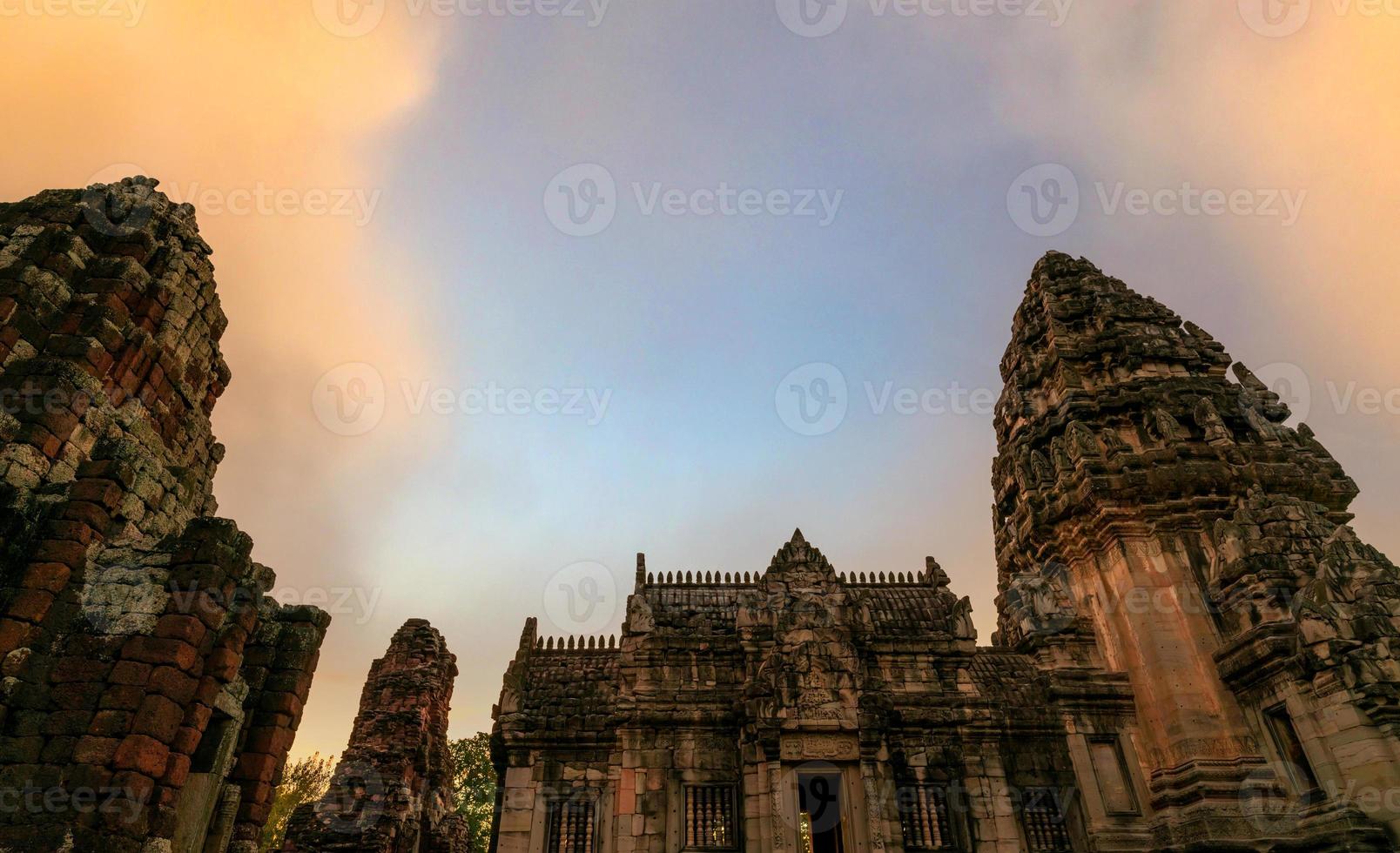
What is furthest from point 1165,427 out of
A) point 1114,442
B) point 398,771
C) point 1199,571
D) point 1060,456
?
point 398,771

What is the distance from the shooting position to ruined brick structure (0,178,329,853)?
555cm

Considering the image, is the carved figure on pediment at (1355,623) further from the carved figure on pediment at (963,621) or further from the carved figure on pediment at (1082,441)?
the carved figure on pediment at (963,621)

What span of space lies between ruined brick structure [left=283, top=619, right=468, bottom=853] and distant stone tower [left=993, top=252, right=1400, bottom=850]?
707 inches

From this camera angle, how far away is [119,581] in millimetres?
6180

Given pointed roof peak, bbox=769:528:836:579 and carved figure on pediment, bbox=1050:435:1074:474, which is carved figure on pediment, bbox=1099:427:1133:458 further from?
pointed roof peak, bbox=769:528:836:579

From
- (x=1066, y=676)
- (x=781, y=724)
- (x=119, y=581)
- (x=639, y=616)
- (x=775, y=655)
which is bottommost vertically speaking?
(x=119, y=581)

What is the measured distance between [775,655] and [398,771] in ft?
40.2

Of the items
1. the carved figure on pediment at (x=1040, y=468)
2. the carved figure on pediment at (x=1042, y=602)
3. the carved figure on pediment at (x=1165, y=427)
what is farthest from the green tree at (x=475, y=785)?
the carved figure on pediment at (x=1165, y=427)

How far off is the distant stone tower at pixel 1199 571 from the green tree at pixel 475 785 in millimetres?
32598

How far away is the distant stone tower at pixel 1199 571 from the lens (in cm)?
1139

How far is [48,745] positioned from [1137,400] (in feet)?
64.8

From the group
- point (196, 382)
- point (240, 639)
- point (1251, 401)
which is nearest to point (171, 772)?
point (240, 639)

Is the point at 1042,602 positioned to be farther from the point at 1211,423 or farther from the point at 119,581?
the point at 119,581

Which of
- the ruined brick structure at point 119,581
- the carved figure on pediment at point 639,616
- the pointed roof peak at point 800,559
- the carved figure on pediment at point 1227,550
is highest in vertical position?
the pointed roof peak at point 800,559
